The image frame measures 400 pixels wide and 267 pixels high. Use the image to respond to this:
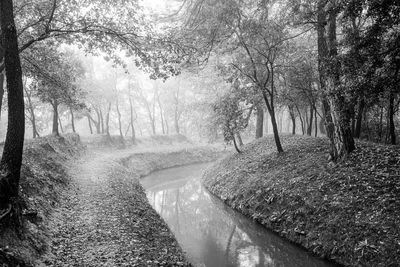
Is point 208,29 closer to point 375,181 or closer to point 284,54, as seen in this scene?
point 284,54

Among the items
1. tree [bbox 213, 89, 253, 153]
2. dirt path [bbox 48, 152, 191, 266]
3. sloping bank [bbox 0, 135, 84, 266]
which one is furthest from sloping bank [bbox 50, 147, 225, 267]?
tree [bbox 213, 89, 253, 153]

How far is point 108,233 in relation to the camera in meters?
9.66

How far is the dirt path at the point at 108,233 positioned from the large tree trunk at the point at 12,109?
1.83 m

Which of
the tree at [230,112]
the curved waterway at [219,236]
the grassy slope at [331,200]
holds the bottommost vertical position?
the curved waterway at [219,236]

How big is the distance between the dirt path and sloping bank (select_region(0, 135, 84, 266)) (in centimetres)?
40

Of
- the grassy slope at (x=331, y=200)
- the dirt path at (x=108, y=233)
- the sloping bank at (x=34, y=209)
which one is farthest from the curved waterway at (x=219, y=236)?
the sloping bank at (x=34, y=209)

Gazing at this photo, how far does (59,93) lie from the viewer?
15062mm

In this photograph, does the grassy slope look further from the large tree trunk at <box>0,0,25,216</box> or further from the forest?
the large tree trunk at <box>0,0,25,216</box>

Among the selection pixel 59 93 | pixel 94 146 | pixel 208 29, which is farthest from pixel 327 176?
pixel 94 146

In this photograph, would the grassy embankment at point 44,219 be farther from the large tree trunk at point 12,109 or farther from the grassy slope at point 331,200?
the grassy slope at point 331,200

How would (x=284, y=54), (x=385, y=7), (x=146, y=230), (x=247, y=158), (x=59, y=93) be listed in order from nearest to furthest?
(x=385, y=7)
(x=146, y=230)
(x=59, y=93)
(x=284, y=54)
(x=247, y=158)

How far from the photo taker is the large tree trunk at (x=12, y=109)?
772 centimetres

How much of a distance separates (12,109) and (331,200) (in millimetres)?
11555

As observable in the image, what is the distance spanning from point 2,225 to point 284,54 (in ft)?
54.6
